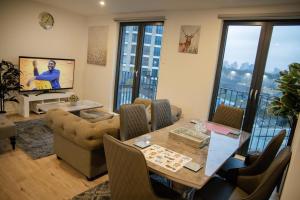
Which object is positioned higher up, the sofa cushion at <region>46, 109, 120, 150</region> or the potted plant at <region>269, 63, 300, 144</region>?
the potted plant at <region>269, 63, 300, 144</region>

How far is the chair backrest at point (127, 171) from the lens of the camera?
1296 millimetres

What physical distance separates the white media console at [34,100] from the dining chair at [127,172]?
381 centimetres

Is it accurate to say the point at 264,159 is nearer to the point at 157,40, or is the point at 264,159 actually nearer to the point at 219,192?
the point at 219,192

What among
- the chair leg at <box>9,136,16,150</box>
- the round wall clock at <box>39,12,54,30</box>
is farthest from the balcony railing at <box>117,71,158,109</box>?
the chair leg at <box>9,136,16,150</box>

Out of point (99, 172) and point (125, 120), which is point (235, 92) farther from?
point (99, 172)

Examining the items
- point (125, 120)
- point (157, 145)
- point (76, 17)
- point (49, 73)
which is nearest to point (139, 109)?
point (125, 120)

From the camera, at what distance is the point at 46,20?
4824 millimetres

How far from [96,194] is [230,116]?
2.00 metres

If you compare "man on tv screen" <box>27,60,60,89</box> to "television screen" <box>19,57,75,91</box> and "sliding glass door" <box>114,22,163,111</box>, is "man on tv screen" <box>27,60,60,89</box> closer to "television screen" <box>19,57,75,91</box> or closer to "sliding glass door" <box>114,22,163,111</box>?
"television screen" <box>19,57,75,91</box>

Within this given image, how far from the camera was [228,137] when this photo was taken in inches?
92.6

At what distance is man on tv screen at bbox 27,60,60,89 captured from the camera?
466cm

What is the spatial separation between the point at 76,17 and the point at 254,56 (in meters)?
4.40

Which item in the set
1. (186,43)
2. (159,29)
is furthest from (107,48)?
(186,43)

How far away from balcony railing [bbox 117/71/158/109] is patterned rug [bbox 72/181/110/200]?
275cm
